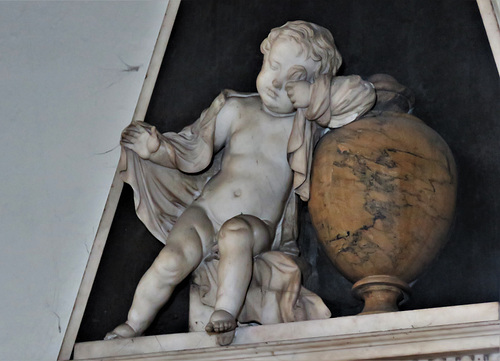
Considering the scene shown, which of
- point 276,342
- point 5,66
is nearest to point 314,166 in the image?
point 276,342

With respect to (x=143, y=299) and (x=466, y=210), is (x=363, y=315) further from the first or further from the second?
(x=143, y=299)

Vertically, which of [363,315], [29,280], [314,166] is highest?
[314,166]

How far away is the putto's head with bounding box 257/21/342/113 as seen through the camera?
341 centimetres

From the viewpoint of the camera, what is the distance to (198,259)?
11.0ft

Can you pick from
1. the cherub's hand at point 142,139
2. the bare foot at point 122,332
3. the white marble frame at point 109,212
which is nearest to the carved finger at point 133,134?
the cherub's hand at point 142,139

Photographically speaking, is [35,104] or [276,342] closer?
[276,342]

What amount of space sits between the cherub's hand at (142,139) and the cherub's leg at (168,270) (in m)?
0.25

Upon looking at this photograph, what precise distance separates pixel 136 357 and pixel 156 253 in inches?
20.1

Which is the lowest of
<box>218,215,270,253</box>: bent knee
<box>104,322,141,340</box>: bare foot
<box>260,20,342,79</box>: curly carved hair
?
<box>104,322,141,340</box>: bare foot

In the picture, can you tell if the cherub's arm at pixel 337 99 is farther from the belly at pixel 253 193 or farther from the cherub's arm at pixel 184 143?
the cherub's arm at pixel 184 143

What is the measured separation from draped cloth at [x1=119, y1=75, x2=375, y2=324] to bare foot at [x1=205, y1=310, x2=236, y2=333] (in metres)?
0.14

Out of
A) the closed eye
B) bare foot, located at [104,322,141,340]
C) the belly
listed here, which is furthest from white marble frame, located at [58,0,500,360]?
the closed eye

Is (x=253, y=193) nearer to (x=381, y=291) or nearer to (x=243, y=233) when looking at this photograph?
(x=243, y=233)

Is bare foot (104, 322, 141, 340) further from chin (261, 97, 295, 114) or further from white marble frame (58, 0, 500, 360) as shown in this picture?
chin (261, 97, 295, 114)
